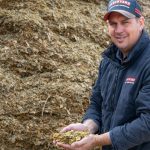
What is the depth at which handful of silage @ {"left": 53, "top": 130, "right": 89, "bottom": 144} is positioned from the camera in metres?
2.56

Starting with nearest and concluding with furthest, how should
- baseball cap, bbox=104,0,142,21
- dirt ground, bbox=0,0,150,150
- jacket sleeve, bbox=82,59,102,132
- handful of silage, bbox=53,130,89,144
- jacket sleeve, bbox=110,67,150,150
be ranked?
jacket sleeve, bbox=110,67,150,150, baseball cap, bbox=104,0,142,21, handful of silage, bbox=53,130,89,144, jacket sleeve, bbox=82,59,102,132, dirt ground, bbox=0,0,150,150

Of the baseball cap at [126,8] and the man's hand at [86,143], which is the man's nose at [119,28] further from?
the man's hand at [86,143]

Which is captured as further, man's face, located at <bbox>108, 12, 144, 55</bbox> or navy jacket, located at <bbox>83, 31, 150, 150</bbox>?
man's face, located at <bbox>108, 12, 144, 55</bbox>

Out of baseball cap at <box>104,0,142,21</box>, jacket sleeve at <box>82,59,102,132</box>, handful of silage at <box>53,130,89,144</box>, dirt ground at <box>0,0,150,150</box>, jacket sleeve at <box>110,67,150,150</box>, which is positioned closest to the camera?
jacket sleeve at <box>110,67,150,150</box>

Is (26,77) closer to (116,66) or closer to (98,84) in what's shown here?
(98,84)

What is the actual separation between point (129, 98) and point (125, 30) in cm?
42

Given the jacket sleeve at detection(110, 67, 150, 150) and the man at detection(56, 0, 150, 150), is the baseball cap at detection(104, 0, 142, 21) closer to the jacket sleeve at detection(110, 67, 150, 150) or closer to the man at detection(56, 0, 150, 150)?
the man at detection(56, 0, 150, 150)

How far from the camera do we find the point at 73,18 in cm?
512

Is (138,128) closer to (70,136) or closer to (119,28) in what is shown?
(70,136)

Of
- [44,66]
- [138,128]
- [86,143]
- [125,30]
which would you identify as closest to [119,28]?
[125,30]

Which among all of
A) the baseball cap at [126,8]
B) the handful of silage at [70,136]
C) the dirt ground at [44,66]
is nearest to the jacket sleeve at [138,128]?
the handful of silage at [70,136]

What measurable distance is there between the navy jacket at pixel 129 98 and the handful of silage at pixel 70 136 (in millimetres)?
169

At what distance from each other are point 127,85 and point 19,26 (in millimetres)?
2611

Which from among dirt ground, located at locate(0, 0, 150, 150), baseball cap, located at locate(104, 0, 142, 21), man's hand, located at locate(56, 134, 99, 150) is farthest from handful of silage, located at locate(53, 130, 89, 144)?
dirt ground, located at locate(0, 0, 150, 150)
